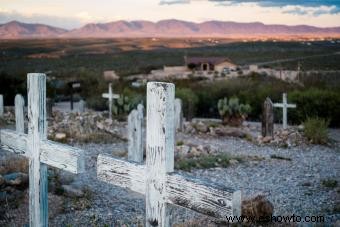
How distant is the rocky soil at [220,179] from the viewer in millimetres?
5500

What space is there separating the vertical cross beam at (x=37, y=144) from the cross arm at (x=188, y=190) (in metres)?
0.83

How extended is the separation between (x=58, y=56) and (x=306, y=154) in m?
45.7

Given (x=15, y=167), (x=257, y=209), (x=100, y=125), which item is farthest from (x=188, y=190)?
(x=100, y=125)

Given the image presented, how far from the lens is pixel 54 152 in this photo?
328 cm

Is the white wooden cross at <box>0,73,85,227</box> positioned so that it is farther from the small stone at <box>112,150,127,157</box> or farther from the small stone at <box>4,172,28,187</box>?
the small stone at <box>112,150,127,157</box>

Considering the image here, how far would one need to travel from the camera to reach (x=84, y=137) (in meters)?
12.0

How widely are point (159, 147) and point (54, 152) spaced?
1120 millimetres

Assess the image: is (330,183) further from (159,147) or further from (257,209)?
(159,147)

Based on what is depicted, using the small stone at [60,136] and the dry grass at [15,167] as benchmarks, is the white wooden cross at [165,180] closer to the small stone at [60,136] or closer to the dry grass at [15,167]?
the dry grass at [15,167]

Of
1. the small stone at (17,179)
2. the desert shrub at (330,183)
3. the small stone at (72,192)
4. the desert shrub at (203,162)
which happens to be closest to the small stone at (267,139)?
the desert shrub at (203,162)

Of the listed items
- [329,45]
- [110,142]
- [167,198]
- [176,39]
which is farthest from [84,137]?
[176,39]

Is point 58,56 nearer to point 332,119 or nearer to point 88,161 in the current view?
point 332,119

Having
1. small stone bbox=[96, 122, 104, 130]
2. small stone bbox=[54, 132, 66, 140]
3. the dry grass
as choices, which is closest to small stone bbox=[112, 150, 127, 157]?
small stone bbox=[54, 132, 66, 140]

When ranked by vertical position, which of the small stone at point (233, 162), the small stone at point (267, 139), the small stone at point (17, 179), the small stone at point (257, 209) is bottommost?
the small stone at point (267, 139)
